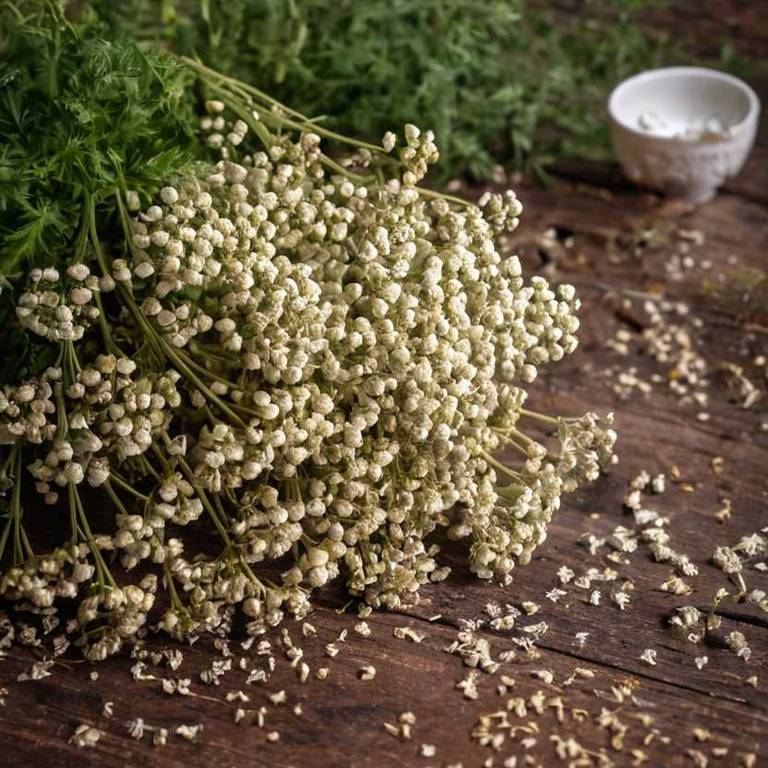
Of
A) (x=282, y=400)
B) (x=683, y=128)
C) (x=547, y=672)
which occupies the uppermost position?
(x=683, y=128)

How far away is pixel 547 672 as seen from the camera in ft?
4.87

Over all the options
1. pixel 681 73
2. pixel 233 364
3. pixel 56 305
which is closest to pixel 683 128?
pixel 681 73

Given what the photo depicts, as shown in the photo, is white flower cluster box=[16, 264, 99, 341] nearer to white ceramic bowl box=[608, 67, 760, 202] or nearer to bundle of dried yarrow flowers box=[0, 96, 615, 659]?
bundle of dried yarrow flowers box=[0, 96, 615, 659]

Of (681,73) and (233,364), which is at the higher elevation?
(681,73)

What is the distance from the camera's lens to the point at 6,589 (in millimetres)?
1499

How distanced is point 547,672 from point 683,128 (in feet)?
4.17

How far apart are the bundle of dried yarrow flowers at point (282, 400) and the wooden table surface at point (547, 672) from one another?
2.4 inches

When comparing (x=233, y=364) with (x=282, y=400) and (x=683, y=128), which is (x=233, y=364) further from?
(x=683, y=128)

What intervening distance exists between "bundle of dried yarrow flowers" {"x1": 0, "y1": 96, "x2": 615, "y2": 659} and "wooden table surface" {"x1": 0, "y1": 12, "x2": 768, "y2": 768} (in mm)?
60

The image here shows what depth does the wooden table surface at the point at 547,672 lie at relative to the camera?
1394mm

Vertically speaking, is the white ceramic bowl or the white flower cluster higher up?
the white ceramic bowl

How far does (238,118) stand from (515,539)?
79 centimetres

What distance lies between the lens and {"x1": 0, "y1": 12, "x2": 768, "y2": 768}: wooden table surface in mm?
1394

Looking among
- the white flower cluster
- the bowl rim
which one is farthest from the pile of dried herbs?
the bowl rim
